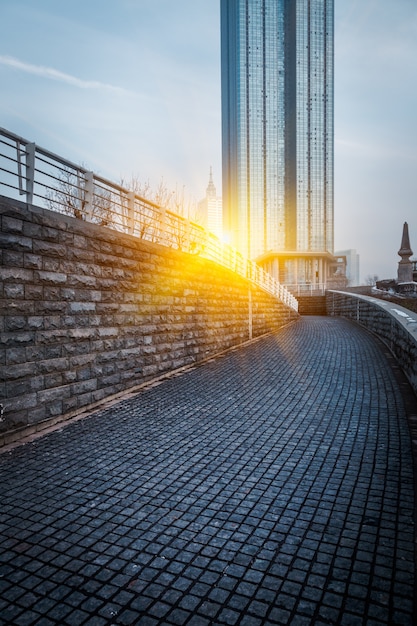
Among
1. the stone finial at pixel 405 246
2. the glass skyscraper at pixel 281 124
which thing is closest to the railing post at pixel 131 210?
the stone finial at pixel 405 246

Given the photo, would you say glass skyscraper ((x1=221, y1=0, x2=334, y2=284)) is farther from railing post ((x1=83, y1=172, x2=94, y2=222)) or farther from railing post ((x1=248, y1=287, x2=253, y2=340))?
railing post ((x1=83, y1=172, x2=94, y2=222))

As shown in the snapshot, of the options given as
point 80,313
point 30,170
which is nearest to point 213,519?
point 80,313

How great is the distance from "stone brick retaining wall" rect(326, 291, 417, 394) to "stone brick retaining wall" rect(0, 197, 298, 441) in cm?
515

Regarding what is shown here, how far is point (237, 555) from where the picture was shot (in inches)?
110

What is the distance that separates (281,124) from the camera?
90188mm

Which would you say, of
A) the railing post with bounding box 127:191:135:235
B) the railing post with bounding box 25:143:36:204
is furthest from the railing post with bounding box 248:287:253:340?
the railing post with bounding box 25:143:36:204

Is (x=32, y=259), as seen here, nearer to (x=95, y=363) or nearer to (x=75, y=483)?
(x=95, y=363)

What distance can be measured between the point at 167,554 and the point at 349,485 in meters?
1.95

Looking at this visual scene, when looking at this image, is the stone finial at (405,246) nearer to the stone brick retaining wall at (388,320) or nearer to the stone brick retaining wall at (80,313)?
the stone brick retaining wall at (388,320)

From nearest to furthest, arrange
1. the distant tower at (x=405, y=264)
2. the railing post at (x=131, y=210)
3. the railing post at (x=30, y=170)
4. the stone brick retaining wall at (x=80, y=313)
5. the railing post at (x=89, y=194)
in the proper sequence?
the stone brick retaining wall at (x=80, y=313) → the railing post at (x=30, y=170) → the railing post at (x=89, y=194) → the railing post at (x=131, y=210) → the distant tower at (x=405, y=264)

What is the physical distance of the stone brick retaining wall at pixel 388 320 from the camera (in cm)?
748

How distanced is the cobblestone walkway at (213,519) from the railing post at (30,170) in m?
3.54

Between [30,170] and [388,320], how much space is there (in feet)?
36.2

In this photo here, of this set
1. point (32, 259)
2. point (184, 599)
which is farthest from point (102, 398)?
point (184, 599)
